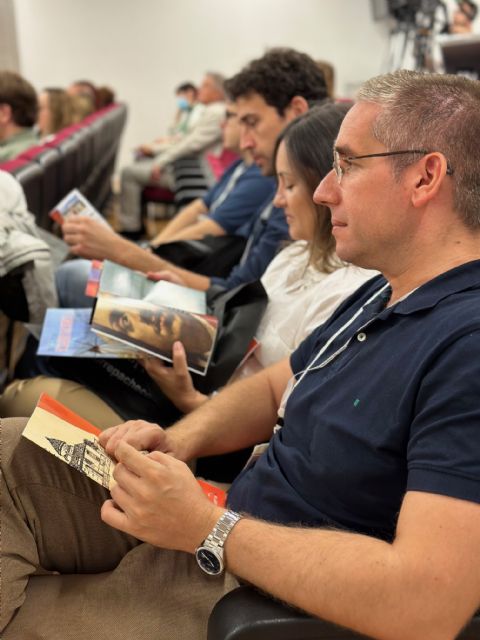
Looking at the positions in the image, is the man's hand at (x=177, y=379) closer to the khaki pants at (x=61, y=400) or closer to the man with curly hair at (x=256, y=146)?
the khaki pants at (x=61, y=400)

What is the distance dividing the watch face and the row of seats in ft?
5.71

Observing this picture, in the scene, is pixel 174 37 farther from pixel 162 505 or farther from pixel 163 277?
pixel 162 505

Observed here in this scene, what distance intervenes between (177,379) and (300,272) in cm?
41

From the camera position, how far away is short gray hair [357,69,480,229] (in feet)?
3.31

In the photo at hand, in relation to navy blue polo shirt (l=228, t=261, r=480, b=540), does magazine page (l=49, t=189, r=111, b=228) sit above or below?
below

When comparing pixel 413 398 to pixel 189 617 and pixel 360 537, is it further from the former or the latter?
pixel 189 617

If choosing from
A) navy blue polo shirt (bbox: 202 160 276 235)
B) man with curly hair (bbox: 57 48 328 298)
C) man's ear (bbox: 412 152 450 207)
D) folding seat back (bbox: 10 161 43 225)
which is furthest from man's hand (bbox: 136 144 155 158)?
man's ear (bbox: 412 152 450 207)

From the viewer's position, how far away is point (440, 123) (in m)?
1.03

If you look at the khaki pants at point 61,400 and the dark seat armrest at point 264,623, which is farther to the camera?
the khaki pants at point 61,400

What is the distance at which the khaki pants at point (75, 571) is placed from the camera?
102cm

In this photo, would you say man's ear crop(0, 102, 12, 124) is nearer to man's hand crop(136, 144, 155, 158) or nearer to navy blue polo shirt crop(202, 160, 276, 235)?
navy blue polo shirt crop(202, 160, 276, 235)

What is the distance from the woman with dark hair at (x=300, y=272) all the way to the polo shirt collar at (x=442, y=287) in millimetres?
515

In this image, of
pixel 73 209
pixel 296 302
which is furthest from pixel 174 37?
pixel 296 302

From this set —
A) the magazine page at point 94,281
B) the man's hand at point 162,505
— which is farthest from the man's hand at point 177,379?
the man's hand at point 162,505
